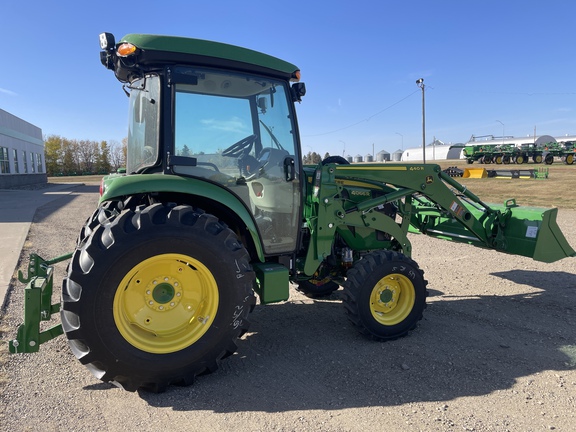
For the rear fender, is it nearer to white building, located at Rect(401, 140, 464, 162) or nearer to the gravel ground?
the gravel ground

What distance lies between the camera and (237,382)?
3369 mm

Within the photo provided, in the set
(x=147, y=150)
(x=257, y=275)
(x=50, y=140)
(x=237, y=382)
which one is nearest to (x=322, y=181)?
(x=257, y=275)

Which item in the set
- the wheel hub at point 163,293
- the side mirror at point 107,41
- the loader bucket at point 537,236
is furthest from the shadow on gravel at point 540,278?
the side mirror at point 107,41

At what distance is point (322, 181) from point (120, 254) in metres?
2.04

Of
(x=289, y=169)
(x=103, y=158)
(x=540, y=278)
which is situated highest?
(x=103, y=158)

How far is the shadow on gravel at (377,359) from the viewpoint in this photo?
3160 mm

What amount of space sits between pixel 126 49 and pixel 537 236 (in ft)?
15.7

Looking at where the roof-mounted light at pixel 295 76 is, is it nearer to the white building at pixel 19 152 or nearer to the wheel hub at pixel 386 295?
the wheel hub at pixel 386 295

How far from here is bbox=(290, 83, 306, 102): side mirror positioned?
3.93m

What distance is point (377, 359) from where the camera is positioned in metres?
3.79

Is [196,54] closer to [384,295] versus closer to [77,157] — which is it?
[384,295]

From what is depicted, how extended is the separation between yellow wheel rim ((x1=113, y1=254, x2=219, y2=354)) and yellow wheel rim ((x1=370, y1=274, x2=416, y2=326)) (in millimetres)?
1718

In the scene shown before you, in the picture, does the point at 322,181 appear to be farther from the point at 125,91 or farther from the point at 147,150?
the point at 125,91

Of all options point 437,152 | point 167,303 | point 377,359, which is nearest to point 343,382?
point 377,359
